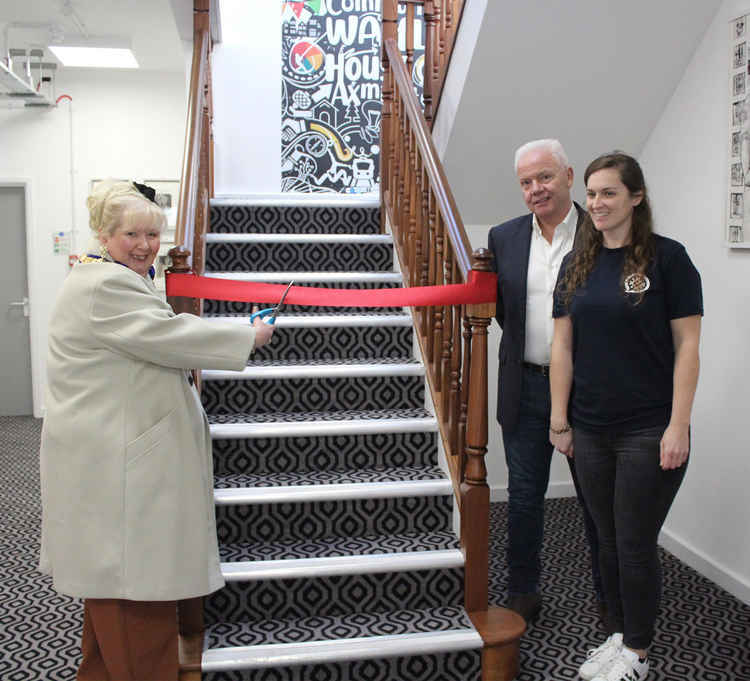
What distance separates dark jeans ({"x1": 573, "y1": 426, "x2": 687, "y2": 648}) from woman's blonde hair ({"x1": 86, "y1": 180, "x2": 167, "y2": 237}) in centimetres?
141

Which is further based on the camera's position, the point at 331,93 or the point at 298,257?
the point at 331,93

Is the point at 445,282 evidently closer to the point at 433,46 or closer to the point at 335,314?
the point at 335,314

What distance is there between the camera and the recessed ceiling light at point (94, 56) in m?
5.39

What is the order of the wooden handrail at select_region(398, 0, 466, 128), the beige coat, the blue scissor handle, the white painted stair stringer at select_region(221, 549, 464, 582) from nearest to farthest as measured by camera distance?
the beige coat, the blue scissor handle, the white painted stair stringer at select_region(221, 549, 464, 582), the wooden handrail at select_region(398, 0, 466, 128)

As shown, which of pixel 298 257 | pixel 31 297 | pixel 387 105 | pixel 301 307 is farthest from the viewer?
pixel 31 297

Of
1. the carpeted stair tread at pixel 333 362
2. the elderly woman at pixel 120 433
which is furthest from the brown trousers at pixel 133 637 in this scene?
the carpeted stair tread at pixel 333 362

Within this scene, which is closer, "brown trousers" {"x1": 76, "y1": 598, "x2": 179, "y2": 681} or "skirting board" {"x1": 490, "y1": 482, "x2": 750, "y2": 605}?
"brown trousers" {"x1": 76, "y1": 598, "x2": 179, "y2": 681}

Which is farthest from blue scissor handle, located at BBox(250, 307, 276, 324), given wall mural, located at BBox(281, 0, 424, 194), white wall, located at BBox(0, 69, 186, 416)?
white wall, located at BBox(0, 69, 186, 416)

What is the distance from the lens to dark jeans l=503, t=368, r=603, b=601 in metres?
2.54

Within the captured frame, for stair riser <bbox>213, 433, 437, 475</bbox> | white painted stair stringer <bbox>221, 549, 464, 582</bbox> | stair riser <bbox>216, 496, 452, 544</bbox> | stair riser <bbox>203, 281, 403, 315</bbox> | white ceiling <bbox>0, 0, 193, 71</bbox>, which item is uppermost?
white ceiling <bbox>0, 0, 193, 71</bbox>

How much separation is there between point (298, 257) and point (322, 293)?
4.80 feet

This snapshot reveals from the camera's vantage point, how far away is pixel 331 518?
2676mm

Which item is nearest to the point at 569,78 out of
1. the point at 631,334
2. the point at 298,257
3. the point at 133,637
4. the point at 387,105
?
the point at 387,105

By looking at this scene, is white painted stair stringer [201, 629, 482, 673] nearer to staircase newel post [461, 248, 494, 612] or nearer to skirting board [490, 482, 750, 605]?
→ staircase newel post [461, 248, 494, 612]
